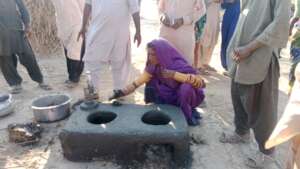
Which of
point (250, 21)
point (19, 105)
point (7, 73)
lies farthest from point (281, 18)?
point (7, 73)

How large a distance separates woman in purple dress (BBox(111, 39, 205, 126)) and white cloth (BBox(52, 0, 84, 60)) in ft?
5.78

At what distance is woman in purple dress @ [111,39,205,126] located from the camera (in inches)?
154

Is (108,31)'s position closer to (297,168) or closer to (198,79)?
(198,79)

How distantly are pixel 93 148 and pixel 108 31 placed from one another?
1.61 metres

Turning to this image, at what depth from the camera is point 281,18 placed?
2.91 m

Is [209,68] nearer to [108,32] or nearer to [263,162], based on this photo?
[108,32]

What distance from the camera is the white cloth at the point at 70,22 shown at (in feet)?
17.3

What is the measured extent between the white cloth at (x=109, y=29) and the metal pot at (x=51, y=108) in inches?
24.4

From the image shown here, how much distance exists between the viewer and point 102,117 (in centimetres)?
365

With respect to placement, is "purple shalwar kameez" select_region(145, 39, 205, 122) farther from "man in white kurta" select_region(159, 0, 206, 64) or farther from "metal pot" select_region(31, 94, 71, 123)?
"metal pot" select_region(31, 94, 71, 123)

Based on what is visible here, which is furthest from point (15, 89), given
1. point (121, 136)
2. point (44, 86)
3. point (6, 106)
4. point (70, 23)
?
point (121, 136)

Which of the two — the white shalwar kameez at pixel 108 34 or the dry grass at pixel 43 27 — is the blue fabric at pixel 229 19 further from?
the dry grass at pixel 43 27

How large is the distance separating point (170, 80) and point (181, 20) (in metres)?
0.90

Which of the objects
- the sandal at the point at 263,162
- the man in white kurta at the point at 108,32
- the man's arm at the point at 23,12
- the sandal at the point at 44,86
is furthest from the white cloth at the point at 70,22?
the sandal at the point at 263,162
